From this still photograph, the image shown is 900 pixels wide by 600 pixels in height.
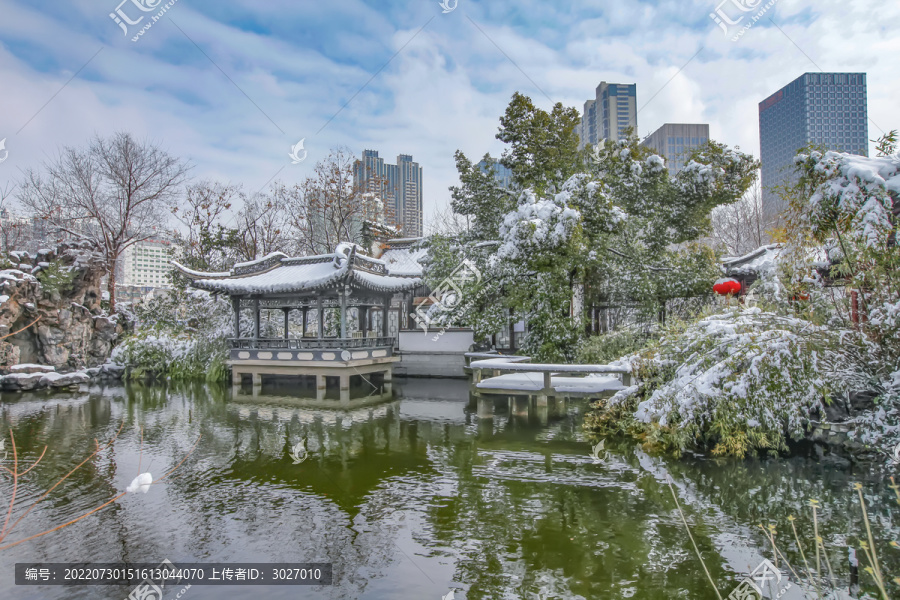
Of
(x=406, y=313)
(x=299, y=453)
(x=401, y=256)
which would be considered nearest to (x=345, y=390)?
(x=299, y=453)

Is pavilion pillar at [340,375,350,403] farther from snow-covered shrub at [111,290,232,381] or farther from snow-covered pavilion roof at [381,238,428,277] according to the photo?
snow-covered pavilion roof at [381,238,428,277]

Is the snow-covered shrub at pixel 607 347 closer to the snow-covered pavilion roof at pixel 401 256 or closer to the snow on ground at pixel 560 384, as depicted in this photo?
the snow on ground at pixel 560 384

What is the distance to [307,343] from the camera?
13.8m

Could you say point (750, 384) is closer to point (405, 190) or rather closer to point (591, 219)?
point (591, 219)

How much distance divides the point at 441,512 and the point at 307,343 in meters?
9.61

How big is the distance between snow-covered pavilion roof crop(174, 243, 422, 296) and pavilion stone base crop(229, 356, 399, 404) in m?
1.84

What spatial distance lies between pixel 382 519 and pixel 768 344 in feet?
14.8

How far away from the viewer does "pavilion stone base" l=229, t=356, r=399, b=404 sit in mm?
12875

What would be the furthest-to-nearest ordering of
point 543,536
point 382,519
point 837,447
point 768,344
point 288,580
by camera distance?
point 837,447, point 768,344, point 382,519, point 543,536, point 288,580

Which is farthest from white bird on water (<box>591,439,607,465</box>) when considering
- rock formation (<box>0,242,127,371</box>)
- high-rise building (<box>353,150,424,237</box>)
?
high-rise building (<box>353,150,424,237</box>)

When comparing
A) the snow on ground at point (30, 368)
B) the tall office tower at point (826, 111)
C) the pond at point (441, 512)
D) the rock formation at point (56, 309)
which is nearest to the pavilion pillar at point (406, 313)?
the pond at point (441, 512)

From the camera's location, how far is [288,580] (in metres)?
3.78

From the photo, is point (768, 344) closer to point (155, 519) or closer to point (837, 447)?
point (837, 447)

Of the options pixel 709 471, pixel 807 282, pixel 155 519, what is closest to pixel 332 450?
pixel 155 519
